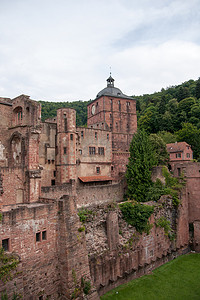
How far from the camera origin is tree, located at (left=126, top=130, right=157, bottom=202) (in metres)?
28.3

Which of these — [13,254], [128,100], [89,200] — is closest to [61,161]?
[89,200]

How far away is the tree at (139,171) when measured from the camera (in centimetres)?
2830

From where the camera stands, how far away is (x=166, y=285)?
65.2 feet

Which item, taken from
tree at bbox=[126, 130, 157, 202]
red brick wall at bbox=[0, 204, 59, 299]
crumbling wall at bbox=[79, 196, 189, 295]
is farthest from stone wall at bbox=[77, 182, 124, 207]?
red brick wall at bbox=[0, 204, 59, 299]

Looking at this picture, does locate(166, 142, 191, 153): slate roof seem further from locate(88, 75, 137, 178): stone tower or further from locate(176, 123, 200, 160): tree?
locate(88, 75, 137, 178): stone tower

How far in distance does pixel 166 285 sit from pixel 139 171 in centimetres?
1294

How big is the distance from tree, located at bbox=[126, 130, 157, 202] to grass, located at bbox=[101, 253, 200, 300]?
8.35 metres

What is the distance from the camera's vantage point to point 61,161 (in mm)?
29094

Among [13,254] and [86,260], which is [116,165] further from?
[13,254]

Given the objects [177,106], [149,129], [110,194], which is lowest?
[110,194]

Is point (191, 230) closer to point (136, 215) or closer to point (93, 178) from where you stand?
point (136, 215)

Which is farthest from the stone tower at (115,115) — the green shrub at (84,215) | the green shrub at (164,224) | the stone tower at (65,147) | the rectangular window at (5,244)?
the rectangular window at (5,244)

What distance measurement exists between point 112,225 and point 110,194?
344 inches

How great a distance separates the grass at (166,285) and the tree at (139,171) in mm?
8351
